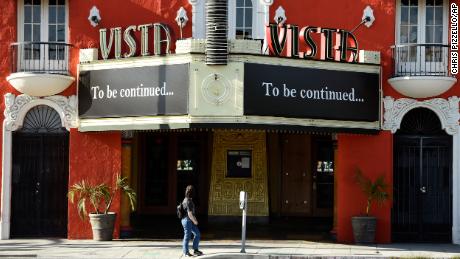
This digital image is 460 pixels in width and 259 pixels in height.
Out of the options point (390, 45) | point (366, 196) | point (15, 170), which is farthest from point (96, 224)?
point (390, 45)

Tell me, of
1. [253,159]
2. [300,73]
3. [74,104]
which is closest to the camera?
[300,73]

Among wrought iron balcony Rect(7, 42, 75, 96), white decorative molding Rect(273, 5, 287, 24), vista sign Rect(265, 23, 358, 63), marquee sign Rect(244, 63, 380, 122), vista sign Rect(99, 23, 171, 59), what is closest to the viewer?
marquee sign Rect(244, 63, 380, 122)

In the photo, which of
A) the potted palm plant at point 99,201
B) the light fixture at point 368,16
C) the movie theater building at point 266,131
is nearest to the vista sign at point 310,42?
the movie theater building at point 266,131

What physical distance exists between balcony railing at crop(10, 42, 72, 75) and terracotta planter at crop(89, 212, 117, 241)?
399 cm

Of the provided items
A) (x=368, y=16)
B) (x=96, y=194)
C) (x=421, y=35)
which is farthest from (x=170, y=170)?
(x=421, y=35)

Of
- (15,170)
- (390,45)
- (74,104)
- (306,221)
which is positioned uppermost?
(390,45)

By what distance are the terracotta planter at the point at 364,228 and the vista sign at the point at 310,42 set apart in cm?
413

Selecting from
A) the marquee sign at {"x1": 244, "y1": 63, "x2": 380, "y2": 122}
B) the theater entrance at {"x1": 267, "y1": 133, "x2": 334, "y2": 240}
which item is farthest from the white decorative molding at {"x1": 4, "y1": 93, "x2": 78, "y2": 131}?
the theater entrance at {"x1": 267, "y1": 133, "x2": 334, "y2": 240}

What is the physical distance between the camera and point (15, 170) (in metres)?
21.0

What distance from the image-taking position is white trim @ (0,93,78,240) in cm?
2077

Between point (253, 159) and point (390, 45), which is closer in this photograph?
point (390, 45)

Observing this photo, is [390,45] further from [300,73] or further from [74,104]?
[74,104]

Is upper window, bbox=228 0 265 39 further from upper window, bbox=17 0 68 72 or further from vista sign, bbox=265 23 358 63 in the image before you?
upper window, bbox=17 0 68 72

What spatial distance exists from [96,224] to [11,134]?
350 cm
